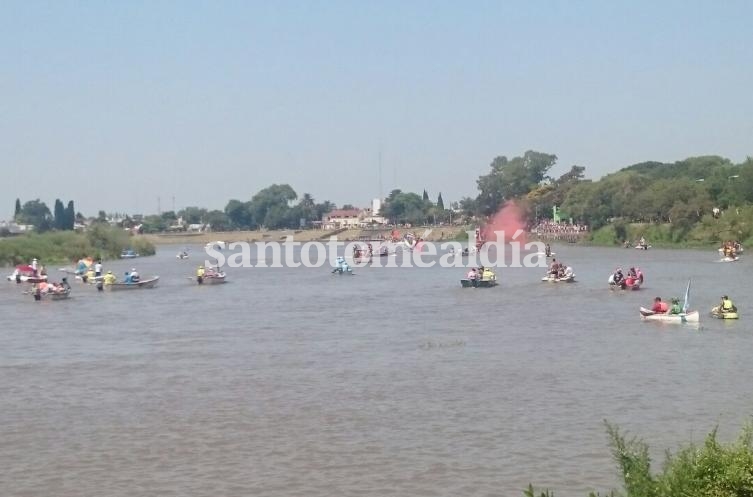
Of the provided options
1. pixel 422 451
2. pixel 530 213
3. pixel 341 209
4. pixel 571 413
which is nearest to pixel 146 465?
pixel 422 451

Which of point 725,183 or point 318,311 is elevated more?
point 725,183

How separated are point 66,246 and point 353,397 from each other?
57623 millimetres

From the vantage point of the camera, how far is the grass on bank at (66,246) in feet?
210

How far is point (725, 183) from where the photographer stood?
79562 millimetres

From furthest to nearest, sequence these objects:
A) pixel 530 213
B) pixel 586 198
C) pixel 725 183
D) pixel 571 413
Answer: pixel 530 213
pixel 586 198
pixel 725 183
pixel 571 413

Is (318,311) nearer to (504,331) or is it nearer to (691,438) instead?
(504,331)

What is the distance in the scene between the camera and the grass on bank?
63969mm

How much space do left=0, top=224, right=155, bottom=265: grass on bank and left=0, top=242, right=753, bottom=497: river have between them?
119 feet

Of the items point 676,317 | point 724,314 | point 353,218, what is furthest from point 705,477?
point 353,218

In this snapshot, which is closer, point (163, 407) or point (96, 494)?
point (96, 494)

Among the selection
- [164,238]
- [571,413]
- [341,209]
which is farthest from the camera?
[341,209]

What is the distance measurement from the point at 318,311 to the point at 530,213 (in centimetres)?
7265

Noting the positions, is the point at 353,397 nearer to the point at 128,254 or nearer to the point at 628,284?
the point at 628,284

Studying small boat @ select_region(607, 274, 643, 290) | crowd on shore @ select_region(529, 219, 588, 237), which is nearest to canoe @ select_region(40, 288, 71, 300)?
small boat @ select_region(607, 274, 643, 290)
